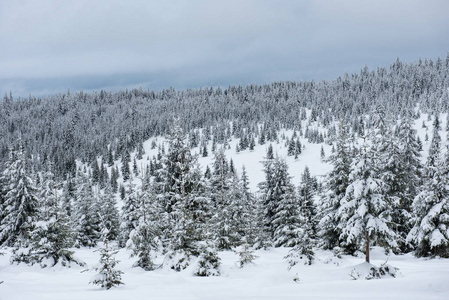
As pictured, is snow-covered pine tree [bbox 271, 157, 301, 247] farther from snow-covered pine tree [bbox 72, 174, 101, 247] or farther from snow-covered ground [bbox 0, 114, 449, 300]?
snow-covered pine tree [bbox 72, 174, 101, 247]

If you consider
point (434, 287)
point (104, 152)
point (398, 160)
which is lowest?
point (104, 152)

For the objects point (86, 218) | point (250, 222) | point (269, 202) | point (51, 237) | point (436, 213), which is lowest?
point (86, 218)

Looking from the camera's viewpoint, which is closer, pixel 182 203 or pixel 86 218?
pixel 182 203

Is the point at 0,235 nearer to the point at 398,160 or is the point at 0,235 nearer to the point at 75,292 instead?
the point at 75,292

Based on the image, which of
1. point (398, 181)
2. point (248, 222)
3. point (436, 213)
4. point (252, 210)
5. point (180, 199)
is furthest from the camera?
point (252, 210)

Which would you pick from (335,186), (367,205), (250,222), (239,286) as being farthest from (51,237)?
(335,186)

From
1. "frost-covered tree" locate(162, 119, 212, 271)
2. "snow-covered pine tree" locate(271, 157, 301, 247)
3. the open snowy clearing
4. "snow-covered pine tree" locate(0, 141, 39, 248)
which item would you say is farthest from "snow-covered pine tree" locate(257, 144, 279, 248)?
"snow-covered pine tree" locate(0, 141, 39, 248)

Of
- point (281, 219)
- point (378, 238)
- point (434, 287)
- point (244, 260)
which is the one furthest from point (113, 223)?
point (434, 287)

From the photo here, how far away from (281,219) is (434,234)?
13699mm

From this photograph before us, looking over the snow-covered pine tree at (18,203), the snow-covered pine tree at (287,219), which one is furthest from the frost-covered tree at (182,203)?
the snow-covered pine tree at (18,203)

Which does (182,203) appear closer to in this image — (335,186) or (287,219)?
(335,186)

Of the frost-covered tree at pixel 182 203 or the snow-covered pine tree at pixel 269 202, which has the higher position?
the frost-covered tree at pixel 182 203

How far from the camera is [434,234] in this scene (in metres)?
20.1

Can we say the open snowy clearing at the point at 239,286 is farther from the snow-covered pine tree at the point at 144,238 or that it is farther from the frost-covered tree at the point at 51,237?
the frost-covered tree at the point at 51,237
